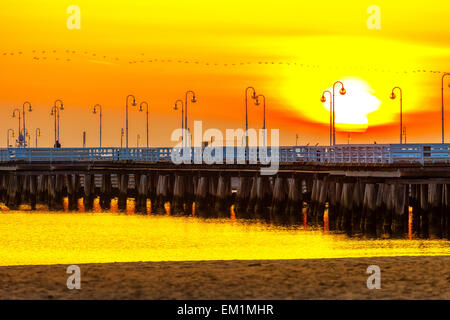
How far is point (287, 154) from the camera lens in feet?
185

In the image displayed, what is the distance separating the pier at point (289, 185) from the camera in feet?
137

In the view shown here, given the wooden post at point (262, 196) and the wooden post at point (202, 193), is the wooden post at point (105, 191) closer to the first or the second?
the wooden post at point (202, 193)

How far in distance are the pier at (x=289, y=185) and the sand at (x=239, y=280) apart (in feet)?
81.6

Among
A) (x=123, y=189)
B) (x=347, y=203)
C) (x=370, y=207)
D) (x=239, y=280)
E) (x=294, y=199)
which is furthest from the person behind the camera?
(x=123, y=189)

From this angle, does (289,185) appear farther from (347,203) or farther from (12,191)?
(12,191)

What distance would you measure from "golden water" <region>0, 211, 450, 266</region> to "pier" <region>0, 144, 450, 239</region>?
2.46m

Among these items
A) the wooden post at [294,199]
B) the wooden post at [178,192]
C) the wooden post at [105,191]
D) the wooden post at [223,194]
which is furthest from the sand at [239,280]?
the wooden post at [105,191]

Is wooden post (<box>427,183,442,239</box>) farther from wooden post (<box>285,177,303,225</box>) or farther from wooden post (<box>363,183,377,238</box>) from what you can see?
wooden post (<box>285,177,303,225</box>)

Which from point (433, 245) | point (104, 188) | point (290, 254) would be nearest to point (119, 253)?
point (290, 254)

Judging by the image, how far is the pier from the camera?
41.7 m

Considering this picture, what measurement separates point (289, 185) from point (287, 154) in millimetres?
2245

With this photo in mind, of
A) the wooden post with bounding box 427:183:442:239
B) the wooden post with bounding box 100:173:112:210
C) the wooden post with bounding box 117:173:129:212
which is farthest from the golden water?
the wooden post with bounding box 100:173:112:210

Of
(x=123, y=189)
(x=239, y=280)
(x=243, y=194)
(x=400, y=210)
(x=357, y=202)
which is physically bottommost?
(x=123, y=189)

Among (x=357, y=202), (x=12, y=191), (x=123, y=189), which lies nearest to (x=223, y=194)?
(x=123, y=189)
